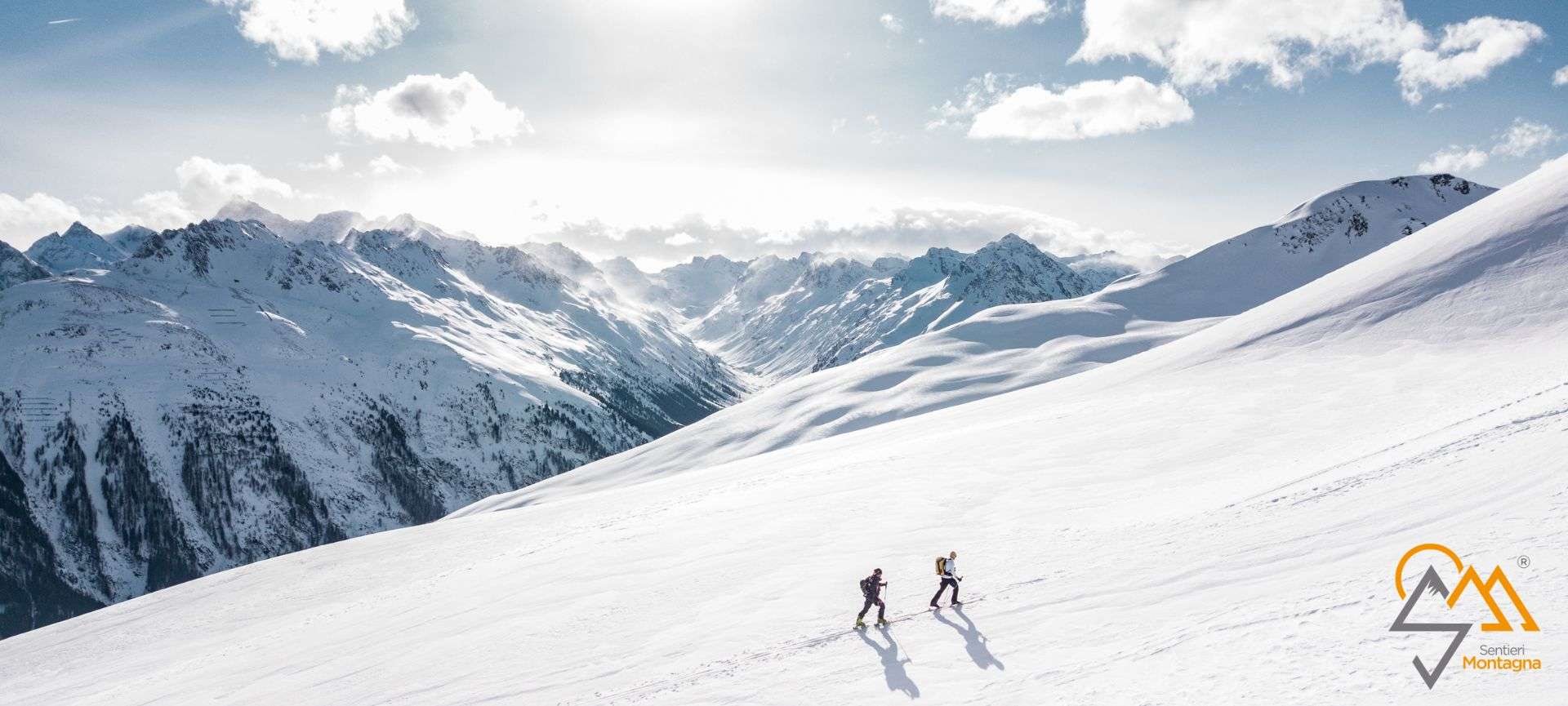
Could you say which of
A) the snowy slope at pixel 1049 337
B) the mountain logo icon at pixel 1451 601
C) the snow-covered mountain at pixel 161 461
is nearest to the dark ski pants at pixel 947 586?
the mountain logo icon at pixel 1451 601

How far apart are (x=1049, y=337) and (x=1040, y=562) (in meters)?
106

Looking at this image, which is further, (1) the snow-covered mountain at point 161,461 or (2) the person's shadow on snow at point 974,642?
(1) the snow-covered mountain at point 161,461

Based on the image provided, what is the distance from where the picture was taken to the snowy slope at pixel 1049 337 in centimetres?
8669

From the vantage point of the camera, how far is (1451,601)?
38.1 feet

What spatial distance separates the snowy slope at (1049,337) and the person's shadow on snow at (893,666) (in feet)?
208

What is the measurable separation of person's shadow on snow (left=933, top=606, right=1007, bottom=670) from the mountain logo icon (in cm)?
634

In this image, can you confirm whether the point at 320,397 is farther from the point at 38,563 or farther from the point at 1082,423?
the point at 1082,423

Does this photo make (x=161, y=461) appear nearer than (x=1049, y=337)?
No

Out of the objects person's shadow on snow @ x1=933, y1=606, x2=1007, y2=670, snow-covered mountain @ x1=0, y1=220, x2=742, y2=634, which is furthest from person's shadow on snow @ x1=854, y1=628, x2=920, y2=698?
snow-covered mountain @ x1=0, y1=220, x2=742, y2=634

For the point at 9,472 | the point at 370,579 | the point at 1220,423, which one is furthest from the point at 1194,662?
the point at 9,472

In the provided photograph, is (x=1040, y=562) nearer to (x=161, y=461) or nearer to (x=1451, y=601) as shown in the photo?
(x=1451, y=601)

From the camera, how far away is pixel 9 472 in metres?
139

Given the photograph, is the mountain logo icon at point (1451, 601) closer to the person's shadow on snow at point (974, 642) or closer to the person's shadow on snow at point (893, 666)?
the person's shadow on snow at point (974, 642)

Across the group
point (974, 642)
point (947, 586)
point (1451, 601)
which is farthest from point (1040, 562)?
point (1451, 601)
